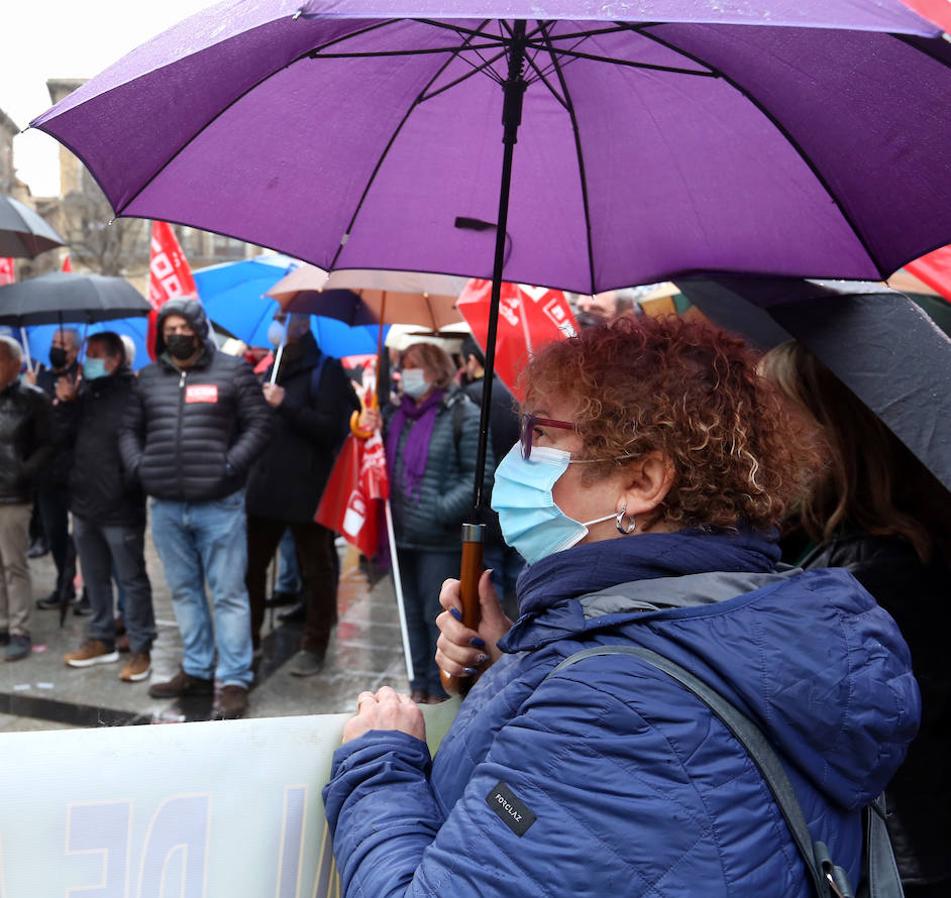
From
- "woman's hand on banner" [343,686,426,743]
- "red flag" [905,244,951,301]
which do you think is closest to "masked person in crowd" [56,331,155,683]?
"woman's hand on banner" [343,686,426,743]

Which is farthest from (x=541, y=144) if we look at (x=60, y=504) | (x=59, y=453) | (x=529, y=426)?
(x=60, y=504)

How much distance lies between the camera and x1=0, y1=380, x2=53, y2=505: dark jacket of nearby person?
19.6ft

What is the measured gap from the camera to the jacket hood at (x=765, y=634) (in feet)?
3.85

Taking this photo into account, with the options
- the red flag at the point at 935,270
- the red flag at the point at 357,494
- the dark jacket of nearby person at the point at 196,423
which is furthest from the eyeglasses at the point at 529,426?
the red flag at the point at 357,494

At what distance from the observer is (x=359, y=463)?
568 centimetres

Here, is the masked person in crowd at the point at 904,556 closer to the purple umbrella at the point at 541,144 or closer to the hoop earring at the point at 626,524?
the purple umbrella at the point at 541,144

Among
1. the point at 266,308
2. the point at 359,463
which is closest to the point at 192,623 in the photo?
the point at 359,463

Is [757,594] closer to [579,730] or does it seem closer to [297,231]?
[579,730]

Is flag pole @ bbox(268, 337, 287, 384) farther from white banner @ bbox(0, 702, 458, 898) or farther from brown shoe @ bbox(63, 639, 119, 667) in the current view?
white banner @ bbox(0, 702, 458, 898)

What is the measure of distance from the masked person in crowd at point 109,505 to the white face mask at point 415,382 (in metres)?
1.74

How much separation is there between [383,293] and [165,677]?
2.76m

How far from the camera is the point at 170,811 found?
165 cm

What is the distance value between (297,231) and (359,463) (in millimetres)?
3439

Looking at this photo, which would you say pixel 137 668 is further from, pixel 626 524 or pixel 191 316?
pixel 626 524
